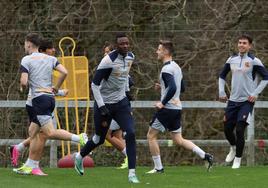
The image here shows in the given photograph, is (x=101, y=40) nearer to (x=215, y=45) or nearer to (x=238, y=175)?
(x=215, y=45)

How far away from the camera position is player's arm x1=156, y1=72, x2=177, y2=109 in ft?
43.0

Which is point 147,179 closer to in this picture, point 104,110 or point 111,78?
point 104,110

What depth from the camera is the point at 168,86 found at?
13203 millimetres

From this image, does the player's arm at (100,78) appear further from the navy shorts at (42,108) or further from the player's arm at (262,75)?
the player's arm at (262,75)

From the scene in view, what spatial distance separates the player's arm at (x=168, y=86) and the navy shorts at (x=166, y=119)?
0.57 m

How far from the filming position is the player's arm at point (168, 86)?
13.1m

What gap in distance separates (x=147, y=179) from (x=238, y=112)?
8.21 feet

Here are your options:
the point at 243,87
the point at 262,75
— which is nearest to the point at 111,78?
the point at 243,87

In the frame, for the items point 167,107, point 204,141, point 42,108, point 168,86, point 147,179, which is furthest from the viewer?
point 204,141

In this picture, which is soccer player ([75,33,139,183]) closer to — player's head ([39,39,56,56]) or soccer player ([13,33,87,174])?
soccer player ([13,33,87,174])

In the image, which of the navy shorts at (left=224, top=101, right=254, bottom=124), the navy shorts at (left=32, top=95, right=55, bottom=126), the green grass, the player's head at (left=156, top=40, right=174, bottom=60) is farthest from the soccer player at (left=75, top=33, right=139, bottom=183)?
the navy shorts at (left=224, top=101, right=254, bottom=124)

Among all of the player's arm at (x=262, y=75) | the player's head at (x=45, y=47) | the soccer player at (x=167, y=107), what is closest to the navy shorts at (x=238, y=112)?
the player's arm at (x=262, y=75)

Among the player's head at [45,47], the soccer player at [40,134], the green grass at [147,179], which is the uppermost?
the player's head at [45,47]

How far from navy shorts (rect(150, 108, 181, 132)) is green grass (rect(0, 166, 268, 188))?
68 cm
